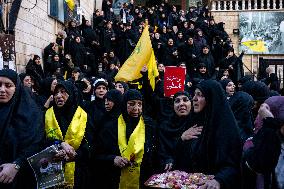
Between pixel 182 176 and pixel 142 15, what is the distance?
1208 centimetres

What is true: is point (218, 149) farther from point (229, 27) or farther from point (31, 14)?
point (229, 27)

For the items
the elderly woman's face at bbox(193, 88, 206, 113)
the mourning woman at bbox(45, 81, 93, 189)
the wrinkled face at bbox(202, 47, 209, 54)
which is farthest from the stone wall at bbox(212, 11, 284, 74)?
Result: the elderly woman's face at bbox(193, 88, 206, 113)

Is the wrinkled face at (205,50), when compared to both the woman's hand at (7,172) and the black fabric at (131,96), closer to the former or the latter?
the black fabric at (131,96)

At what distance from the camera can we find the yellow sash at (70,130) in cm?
377

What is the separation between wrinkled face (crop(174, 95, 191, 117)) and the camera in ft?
13.5

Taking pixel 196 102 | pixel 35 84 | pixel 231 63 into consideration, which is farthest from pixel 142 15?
pixel 196 102

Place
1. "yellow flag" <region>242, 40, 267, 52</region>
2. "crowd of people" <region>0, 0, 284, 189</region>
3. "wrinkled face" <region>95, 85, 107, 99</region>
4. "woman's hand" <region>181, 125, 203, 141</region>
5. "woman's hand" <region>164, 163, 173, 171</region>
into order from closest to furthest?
"crowd of people" <region>0, 0, 284, 189</region>
"woman's hand" <region>181, 125, 203, 141</region>
"woman's hand" <region>164, 163, 173, 171</region>
"wrinkled face" <region>95, 85, 107, 99</region>
"yellow flag" <region>242, 40, 267, 52</region>

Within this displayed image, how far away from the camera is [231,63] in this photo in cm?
1129

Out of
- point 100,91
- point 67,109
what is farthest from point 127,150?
point 100,91

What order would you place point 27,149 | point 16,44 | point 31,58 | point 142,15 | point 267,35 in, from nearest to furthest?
point 27,149 → point 16,44 → point 31,58 → point 142,15 → point 267,35

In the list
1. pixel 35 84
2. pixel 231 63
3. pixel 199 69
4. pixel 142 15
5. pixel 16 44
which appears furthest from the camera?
pixel 142 15

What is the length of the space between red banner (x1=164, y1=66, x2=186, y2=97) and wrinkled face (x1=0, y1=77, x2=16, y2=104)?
353cm

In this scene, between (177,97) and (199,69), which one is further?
(199,69)

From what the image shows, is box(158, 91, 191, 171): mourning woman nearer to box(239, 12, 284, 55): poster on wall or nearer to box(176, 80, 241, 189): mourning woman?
box(176, 80, 241, 189): mourning woman
